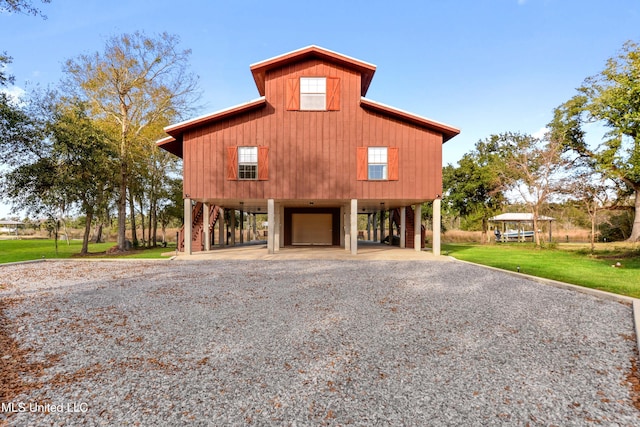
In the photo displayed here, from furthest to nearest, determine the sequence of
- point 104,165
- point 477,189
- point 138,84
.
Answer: point 477,189
point 138,84
point 104,165

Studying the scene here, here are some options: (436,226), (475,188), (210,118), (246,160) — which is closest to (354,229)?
(436,226)

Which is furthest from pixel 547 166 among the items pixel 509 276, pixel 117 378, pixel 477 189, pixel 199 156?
pixel 117 378

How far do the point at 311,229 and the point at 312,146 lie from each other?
27.0 ft

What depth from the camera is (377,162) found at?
1477 cm

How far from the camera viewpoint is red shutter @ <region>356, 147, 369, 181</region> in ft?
48.2

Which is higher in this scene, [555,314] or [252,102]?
[252,102]

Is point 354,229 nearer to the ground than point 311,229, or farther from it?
farther from it

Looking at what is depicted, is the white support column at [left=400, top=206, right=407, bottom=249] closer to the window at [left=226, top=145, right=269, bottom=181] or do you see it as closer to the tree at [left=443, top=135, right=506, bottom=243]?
the window at [left=226, top=145, right=269, bottom=181]

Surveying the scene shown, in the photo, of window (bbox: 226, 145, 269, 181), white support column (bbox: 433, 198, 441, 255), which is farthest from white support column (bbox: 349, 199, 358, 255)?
window (bbox: 226, 145, 269, 181)

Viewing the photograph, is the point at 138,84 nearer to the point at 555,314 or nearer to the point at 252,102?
the point at 252,102

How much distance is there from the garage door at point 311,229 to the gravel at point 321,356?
1406cm

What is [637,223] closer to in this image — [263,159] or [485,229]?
[485,229]

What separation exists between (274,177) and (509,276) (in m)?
9.71

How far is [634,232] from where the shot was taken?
23859mm
